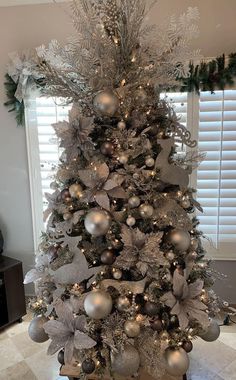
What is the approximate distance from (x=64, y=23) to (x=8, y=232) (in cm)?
172

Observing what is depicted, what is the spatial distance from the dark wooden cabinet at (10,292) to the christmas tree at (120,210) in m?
1.05

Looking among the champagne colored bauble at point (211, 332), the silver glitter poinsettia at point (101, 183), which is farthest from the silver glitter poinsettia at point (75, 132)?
the champagne colored bauble at point (211, 332)

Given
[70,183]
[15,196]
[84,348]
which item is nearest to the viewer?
[84,348]

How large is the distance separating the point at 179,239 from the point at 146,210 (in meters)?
0.20

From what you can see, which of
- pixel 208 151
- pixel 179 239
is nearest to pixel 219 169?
pixel 208 151

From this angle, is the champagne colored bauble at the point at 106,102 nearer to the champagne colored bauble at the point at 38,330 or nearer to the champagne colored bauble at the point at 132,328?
the champagne colored bauble at the point at 132,328

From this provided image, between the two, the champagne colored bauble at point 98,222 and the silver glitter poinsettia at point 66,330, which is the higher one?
the champagne colored bauble at point 98,222

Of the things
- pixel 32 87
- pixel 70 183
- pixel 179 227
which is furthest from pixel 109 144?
pixel 32 87

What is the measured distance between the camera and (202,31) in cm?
234

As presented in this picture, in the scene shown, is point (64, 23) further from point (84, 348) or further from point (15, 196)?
point (84, 348)

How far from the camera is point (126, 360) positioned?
4.20ft

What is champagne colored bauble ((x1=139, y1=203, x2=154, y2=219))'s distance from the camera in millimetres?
1319

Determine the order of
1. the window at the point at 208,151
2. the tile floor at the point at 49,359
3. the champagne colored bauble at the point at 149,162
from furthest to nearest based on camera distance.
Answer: the window at the point at 208,151, the tile floor at the point at 49,359, the champagne colored bauble at the point at 149,162

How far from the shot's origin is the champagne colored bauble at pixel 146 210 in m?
1.32
